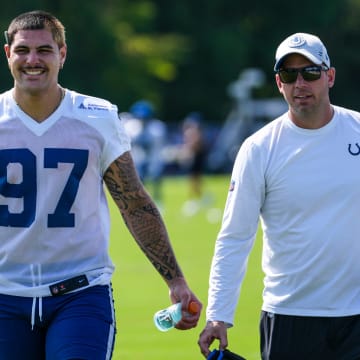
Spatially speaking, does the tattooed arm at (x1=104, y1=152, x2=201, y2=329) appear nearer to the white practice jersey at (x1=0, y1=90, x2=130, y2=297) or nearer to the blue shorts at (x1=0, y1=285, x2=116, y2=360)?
the white practice jersey at (x1=0, y1=90, x2=130, y2=297)

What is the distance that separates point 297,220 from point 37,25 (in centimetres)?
156

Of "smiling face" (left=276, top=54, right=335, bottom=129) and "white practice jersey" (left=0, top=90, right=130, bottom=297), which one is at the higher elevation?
"smiling face" (left=276, top=54, right=335, bottom=129)

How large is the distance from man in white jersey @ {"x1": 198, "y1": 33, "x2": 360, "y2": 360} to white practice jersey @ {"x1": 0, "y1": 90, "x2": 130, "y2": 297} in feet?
2.20

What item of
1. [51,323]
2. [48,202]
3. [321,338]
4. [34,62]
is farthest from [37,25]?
[321,338]

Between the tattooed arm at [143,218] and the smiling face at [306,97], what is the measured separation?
84 centimetres

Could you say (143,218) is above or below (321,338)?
above

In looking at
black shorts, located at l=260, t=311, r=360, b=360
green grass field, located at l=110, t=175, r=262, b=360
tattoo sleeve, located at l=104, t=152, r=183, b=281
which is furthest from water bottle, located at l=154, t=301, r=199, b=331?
green grass field, located at l=110, t=175, r=262, b=360

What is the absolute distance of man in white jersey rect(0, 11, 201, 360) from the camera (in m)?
6.15

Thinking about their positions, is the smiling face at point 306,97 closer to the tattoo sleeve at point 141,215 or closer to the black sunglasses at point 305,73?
the black sunglasses at point 305,73

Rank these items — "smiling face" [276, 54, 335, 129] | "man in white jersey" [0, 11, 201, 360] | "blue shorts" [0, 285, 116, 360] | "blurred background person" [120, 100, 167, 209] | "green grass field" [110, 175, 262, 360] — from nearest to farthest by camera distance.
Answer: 1. "blue shorts" [0, 285, 116, 360]
2. "man in white jersey" [0, 11, 201, 360]
3. "smiling face" [276, 54, 335, 129]
4. "green grass field" [110, 175, 262, 360]
5. "blurred background person" [120, 100, 167, 209]

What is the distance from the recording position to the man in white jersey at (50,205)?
6152 millimetres

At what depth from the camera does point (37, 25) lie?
635 centimetres

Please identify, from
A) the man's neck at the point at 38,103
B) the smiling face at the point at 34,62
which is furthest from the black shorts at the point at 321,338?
the smiling face at the point at 34,62

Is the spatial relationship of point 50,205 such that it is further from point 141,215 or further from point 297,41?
point 297,41
